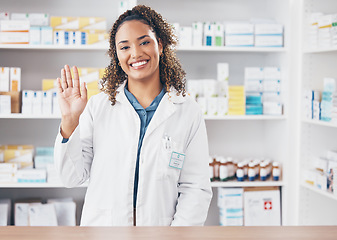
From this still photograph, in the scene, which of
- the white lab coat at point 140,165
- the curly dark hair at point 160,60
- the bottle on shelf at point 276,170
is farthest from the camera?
the bottle on shelf at point 276,170

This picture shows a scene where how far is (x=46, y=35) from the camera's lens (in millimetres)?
3090

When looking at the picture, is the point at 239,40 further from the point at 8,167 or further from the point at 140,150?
the point at 8,167

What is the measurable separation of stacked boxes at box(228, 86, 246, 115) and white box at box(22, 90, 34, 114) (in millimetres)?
1482

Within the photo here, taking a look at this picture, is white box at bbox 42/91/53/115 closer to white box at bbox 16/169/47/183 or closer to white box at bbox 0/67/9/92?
white box at bbox 0/67/9/92

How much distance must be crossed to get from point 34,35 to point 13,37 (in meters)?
0.15

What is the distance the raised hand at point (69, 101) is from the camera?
147cm

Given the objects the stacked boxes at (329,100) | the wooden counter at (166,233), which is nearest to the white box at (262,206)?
the stacked boxes at (329,100)

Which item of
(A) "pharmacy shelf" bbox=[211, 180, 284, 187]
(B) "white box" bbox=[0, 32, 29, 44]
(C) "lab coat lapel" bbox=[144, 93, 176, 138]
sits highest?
(B) "white box" bbox=[0, 32, 29, 44]

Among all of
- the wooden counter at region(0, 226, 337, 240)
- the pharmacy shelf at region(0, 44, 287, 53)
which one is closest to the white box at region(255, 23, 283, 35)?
the pharmacy shelf at region(0, 44, 287, 53)

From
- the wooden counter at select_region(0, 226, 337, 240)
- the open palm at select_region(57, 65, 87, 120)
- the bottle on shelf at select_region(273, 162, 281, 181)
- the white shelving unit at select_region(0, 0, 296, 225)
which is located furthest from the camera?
the white shelving unit at select_region(0, 0, 296, 225)

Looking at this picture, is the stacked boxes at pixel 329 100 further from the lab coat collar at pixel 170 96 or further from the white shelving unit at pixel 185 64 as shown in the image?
the lab coat collar at pixel 170 96

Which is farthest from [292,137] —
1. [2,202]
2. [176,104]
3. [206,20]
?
[2,202]

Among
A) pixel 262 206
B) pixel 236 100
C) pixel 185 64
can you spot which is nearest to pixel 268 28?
pixel 236 100

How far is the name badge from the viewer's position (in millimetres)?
1632
